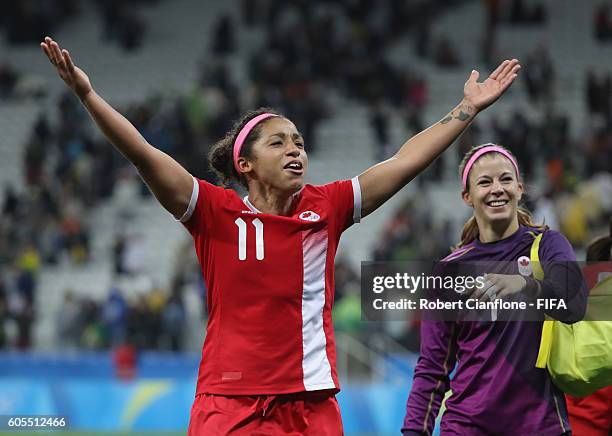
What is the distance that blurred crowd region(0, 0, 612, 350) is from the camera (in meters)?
17.7

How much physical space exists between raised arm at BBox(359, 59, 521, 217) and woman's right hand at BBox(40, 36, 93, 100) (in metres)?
1.13

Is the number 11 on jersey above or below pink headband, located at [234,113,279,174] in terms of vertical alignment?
below

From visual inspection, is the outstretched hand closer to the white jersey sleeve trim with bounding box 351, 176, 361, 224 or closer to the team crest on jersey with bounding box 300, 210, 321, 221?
the white jersey sleeve trim with bounding box 351, 176, 361, 224

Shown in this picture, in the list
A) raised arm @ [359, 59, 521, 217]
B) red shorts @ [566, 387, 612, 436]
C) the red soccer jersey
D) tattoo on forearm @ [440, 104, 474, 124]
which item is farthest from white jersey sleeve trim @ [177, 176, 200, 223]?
red shorts @ [566, 387, 612, 436]

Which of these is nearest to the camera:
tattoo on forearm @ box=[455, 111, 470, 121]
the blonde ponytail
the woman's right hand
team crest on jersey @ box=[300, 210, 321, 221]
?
the woman's right hand

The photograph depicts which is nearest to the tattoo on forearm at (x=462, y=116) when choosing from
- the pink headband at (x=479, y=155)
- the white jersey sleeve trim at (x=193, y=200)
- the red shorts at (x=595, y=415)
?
the pink headband at (x=479, y=155)

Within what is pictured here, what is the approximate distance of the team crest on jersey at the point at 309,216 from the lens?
4.32 metres

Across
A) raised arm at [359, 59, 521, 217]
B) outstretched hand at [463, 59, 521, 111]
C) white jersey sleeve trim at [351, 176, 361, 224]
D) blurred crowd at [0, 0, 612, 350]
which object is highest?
blurred crowd at [0, 0, 612, 350]

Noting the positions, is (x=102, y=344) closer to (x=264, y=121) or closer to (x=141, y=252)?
(x=141, y=252)

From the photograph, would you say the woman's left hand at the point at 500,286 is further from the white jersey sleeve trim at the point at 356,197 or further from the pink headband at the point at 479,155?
the pink headband at the point at 479,155

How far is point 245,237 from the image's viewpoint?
13.9 feet

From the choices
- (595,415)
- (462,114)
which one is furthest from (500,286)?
(595,415)

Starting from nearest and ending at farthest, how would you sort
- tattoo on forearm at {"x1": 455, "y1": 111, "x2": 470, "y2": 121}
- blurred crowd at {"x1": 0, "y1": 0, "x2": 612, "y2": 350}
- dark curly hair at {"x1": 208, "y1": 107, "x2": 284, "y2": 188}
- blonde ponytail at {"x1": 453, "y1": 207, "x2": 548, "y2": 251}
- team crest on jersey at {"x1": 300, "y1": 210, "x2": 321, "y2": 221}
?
1. team crest on jersey at {"x1": 300, "y1": 210, "x2": 321, "y2": 221}
2. tattoo on forearm at {"x1": 455, "y1": 111, "x2": 470, "y2": 121}
3. dark curly hair at {"x1": 208, "y1": 107, "x2": 284, "y2": 188}
4. blonde ponytail at {"x1": 453, "y1": 207, "x2": 548, "y2": 251}
5. blurred crowd at {"x1": 0, "y1": 0, "x2": 612, "y2": 350}

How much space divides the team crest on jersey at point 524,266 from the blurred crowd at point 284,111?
10445 mm
